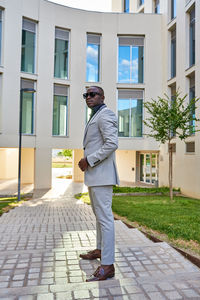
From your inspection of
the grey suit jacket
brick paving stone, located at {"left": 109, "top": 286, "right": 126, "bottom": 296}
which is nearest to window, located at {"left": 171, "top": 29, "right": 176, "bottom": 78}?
the grey suit jacket

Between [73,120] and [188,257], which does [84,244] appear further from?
[73,120]

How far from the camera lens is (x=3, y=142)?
14930 mm

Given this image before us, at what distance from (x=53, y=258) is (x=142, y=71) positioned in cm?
1612

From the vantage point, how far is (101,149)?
2.87 m

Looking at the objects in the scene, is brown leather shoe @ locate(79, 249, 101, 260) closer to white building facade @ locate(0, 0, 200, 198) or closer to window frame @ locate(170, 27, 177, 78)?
white building facade @ locate(0, 0, 200, 198)

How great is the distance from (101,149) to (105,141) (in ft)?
0.34

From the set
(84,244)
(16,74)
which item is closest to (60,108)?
(16,74)

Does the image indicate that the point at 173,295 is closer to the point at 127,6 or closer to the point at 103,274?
the point at 103,274

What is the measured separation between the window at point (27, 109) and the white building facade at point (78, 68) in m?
0.06

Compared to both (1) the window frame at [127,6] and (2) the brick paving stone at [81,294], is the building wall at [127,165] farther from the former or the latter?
(2) the brick paving stone at [81,294]

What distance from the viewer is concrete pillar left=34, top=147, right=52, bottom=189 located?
16062mm

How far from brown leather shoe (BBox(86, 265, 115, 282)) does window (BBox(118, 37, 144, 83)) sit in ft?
52.3

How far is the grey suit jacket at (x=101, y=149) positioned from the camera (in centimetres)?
287

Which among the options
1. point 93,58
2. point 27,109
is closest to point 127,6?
point 93,58
